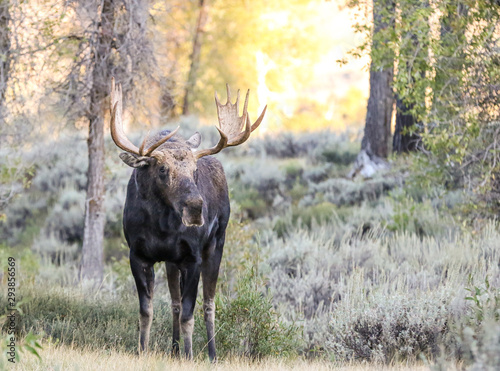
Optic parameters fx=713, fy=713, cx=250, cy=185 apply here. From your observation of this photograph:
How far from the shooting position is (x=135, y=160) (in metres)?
6.36

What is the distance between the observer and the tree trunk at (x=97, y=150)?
10.3 m

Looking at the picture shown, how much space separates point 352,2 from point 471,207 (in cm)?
376

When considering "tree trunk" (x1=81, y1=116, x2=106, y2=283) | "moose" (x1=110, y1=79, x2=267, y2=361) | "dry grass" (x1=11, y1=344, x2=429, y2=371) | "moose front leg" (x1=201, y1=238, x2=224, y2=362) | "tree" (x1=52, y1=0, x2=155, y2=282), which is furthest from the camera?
"tree trunk" (x1=81, y1=116, x2=106, y2=283)

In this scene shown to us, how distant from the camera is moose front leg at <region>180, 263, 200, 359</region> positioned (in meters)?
6.61

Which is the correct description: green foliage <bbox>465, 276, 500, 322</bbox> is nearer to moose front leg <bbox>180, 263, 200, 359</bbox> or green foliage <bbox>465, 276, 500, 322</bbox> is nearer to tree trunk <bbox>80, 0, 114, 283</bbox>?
moose front leg <bbox>180, 263, 200, 359</bbox>

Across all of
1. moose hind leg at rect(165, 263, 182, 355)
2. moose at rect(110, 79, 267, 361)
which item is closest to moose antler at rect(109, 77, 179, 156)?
moose at rect(110, 79, 267, 361)

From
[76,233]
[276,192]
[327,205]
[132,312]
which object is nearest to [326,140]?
[276,192]

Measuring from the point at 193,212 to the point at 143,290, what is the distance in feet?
3.66

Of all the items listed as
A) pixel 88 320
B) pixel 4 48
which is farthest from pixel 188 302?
pixel 4 48

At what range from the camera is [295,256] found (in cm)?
1091

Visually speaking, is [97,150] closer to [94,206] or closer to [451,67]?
[94,206]

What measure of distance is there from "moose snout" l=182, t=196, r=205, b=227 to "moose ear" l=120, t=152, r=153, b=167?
0.65m

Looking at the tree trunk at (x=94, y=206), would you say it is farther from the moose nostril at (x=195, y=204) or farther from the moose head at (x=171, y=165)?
the moose nostril at (x=195, y=204)

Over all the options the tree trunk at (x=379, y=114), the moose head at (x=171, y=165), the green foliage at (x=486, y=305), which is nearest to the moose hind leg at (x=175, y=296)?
the moose head at (x=171, y=165)
